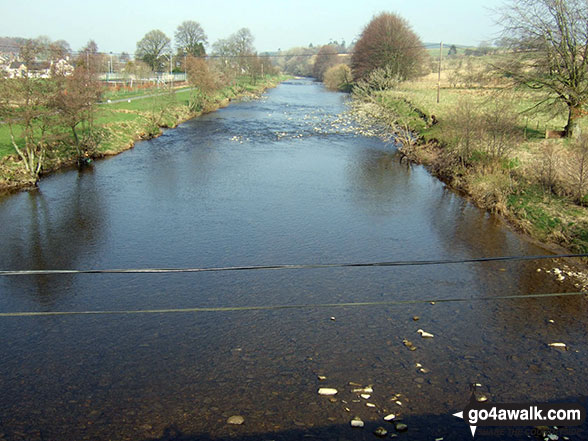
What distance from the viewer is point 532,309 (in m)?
12.6

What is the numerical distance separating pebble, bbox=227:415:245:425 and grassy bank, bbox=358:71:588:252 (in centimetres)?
1268

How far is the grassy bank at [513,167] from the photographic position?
17.8 meters

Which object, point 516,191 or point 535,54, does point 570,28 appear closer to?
point 535,54

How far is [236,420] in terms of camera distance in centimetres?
847

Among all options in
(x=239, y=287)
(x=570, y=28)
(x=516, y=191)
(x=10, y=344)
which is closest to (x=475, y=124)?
(x=516, y=191)

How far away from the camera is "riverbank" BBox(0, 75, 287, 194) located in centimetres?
2362

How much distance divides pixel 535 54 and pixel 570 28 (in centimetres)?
195

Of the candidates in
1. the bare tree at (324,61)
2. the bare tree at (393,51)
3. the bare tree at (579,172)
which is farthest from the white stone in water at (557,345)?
the bare tree at (324,61)

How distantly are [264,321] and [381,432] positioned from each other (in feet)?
15.0

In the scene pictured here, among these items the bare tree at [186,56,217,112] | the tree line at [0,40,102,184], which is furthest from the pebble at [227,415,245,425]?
the bare tree at [186,56,217,112]

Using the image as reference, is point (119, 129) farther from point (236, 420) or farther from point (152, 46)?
point (152, 46)

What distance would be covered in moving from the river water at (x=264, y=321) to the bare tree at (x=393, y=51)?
144 ft

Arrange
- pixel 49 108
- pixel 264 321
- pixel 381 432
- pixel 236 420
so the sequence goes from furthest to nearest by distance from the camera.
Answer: pixel 49 108, pixel 264 321, pixel 236 420, pixel 381 432

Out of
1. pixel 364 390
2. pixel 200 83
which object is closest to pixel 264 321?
pixel 364 390
